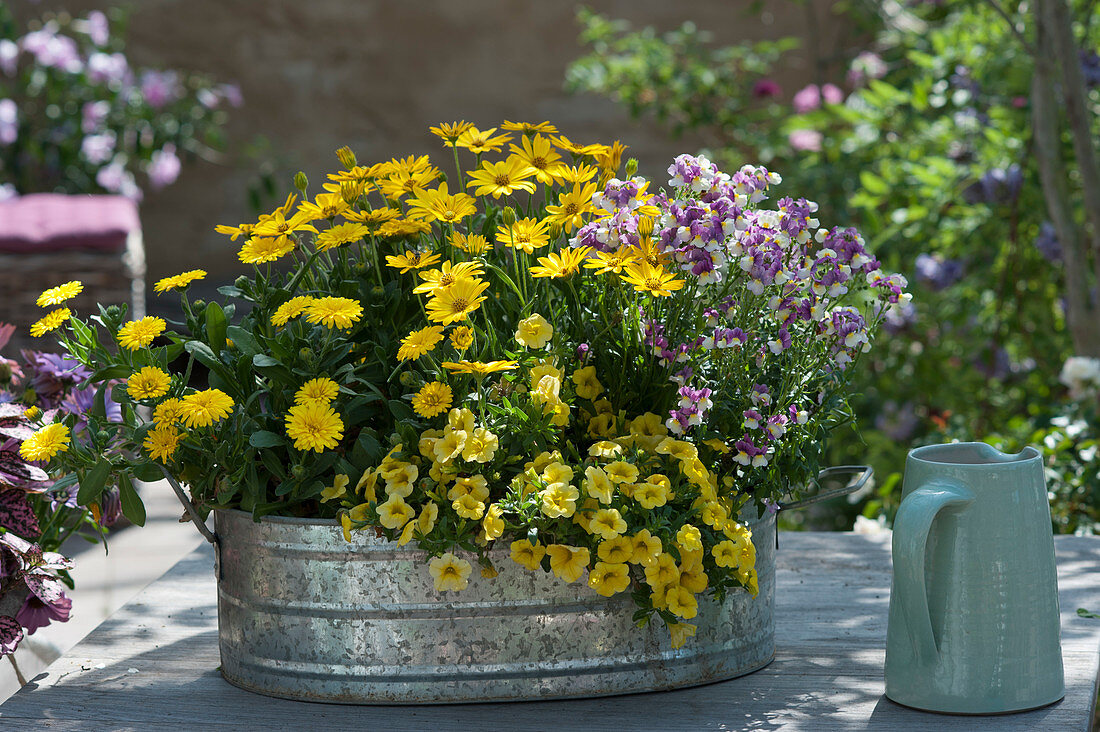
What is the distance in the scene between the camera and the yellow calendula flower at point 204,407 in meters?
0.87

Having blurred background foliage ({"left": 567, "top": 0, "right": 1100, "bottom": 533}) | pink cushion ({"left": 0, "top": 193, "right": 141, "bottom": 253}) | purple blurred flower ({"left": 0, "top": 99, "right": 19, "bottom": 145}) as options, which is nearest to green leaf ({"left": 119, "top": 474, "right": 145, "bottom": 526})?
blurred background foliage ({"left": 567, "top": 0, "right": 1100, "bottom": 533})

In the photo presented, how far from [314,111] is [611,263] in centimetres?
397

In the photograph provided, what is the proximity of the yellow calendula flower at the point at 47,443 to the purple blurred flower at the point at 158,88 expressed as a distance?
12.1ft

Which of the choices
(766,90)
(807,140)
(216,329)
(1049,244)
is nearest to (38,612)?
(216,329)

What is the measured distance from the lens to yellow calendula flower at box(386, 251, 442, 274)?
943 mm

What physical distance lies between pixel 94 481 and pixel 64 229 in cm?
213

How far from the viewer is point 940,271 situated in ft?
8.82

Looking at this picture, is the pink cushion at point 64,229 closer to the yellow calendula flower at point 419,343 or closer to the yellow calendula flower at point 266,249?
the yellow calendula flower at point 266,249

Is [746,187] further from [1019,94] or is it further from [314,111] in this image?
[314,111]

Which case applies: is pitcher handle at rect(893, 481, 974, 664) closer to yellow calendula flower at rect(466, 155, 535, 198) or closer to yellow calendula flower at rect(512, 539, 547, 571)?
yellow calendula flower at rect(512, 539, 547, 571)

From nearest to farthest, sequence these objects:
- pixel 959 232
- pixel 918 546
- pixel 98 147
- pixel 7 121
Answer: pixel 918 546
pixel 959 232
pixel 7 121
pixel 98 147

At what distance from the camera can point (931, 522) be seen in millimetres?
849

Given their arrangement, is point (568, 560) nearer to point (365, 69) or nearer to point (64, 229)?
point (64, 229)

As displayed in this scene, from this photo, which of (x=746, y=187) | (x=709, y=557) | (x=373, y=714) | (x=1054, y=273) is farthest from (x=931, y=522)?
(x=1054, y=273)
